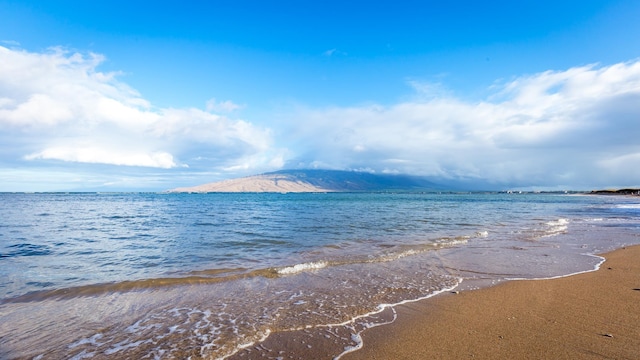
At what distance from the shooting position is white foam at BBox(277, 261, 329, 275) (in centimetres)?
1156

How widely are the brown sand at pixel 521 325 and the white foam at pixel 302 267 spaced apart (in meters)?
4.94

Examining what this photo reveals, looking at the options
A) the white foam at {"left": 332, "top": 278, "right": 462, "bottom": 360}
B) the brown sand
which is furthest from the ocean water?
the brown sand

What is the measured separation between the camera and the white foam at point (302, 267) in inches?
455

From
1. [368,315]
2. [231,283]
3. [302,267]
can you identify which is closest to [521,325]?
[368,315]

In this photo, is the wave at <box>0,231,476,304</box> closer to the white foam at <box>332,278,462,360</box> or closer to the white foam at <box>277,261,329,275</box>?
the white foam at <box>277,261,329,275</box>

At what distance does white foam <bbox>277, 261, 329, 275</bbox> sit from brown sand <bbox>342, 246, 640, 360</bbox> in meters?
4.94

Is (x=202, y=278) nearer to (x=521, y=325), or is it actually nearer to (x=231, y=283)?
(x=231, y=283)

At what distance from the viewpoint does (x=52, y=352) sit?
579 centimetres

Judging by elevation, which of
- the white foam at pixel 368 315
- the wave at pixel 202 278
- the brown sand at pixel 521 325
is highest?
the brown sand at pixel 521 325

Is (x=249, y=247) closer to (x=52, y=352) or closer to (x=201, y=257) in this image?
(x=201, y=257)

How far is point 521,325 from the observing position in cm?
635

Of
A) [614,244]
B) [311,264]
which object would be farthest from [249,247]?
[614,244]

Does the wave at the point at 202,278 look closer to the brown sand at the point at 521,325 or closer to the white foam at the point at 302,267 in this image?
the white foam at the point at 302,267

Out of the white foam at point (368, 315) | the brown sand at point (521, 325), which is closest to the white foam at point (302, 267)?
the white foam at point (368, 315)
